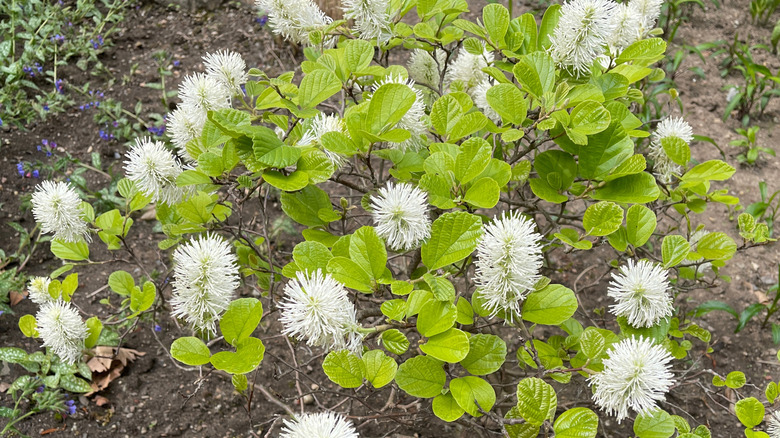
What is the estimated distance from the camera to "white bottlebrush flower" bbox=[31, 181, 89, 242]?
62.6 inches

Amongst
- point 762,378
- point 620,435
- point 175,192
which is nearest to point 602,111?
point 175,192

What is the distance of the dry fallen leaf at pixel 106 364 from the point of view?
2.30 meters

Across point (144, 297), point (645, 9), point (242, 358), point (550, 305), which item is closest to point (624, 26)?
point (645, 9)

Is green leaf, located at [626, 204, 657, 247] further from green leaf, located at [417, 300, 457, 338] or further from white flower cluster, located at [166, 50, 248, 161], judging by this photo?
white flower cluster, located at [166, 50, 248, 161]

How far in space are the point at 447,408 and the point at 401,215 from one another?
1.32 ft

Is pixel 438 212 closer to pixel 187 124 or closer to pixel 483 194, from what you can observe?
pixel 483 194

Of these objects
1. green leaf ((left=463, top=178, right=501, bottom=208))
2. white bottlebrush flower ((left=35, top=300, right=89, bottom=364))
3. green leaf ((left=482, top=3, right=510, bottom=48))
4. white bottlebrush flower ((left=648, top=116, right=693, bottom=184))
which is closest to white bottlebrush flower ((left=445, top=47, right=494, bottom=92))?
green leaf ((left=482, top=3, right=510, bottom=48))

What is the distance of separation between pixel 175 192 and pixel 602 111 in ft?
3.43

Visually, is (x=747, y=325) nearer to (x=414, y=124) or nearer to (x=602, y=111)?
(x=602, y=111)

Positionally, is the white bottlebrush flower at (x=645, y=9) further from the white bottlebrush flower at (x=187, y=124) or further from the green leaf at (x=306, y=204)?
the white bottlebrush flower at (x=187, y=124)

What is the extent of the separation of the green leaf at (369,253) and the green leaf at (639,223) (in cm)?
60

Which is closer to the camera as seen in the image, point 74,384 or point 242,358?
point 242,358

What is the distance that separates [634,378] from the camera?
1129 millimetres

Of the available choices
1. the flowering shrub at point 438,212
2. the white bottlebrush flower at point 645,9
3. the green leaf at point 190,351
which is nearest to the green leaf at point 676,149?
the flowering shrub at point 438,212
